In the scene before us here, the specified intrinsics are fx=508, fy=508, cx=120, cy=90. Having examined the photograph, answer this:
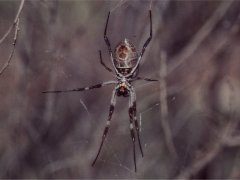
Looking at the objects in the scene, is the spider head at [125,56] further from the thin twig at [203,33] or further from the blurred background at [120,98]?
the thin twig at [203,33]

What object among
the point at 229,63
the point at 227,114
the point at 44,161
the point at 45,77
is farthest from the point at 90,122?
the point at 229,63

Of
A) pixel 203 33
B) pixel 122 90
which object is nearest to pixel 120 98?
pixel 203 33

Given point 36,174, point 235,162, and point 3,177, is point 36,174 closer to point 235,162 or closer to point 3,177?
point 3,177

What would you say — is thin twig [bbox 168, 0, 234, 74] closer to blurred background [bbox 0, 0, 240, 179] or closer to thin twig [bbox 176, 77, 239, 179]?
blurred background [bbox 0, 0, 240, 179]

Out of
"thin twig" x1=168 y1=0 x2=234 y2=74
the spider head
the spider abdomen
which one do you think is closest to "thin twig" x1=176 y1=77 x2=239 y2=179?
"thin twig" x1=168 y1=0 x2=234 y2=74

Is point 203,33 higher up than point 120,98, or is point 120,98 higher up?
point 203,33

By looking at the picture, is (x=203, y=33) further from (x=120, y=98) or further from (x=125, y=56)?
(x=125, y=56)

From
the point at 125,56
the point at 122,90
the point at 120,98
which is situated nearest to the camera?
the point at 125,56
